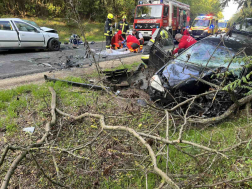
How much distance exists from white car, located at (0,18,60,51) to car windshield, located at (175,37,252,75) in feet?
23.0

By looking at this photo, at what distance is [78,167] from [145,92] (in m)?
2.53

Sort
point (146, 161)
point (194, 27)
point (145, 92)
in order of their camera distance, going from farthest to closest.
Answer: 1. point (194, 27)
2. point (145, 92)
3. point (146, 161)

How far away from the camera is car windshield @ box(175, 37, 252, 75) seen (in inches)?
138

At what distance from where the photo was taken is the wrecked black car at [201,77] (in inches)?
120

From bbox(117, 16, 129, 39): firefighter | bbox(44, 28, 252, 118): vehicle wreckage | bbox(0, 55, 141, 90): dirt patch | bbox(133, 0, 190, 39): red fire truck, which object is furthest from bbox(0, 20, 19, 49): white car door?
bbox(133, 0, 190, 39): red fire truck

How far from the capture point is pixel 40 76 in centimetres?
550

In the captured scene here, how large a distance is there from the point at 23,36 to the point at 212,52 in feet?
25.0

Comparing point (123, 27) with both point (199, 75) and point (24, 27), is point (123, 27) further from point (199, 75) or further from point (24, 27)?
point (199, 75)

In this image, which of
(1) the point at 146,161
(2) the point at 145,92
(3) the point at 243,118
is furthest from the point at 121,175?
(2) the point at 145,92

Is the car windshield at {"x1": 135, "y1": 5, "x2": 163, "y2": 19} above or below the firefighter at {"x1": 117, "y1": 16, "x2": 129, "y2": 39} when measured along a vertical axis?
above

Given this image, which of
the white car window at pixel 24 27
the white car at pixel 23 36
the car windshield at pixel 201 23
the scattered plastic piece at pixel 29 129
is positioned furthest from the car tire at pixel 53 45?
the car windshield at pixel 201 23

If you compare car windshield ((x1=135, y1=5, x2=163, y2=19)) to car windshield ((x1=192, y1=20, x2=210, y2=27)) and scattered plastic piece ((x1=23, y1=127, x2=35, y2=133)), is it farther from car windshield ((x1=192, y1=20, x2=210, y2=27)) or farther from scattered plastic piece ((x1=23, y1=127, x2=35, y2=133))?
scattered plastic piece ((x1=23, y1=127, x2=35, y2=133))

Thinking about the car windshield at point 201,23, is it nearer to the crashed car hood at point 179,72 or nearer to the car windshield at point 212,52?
the car windshield at point 212,52

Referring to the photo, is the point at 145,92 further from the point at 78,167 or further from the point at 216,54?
the point at 78,167
